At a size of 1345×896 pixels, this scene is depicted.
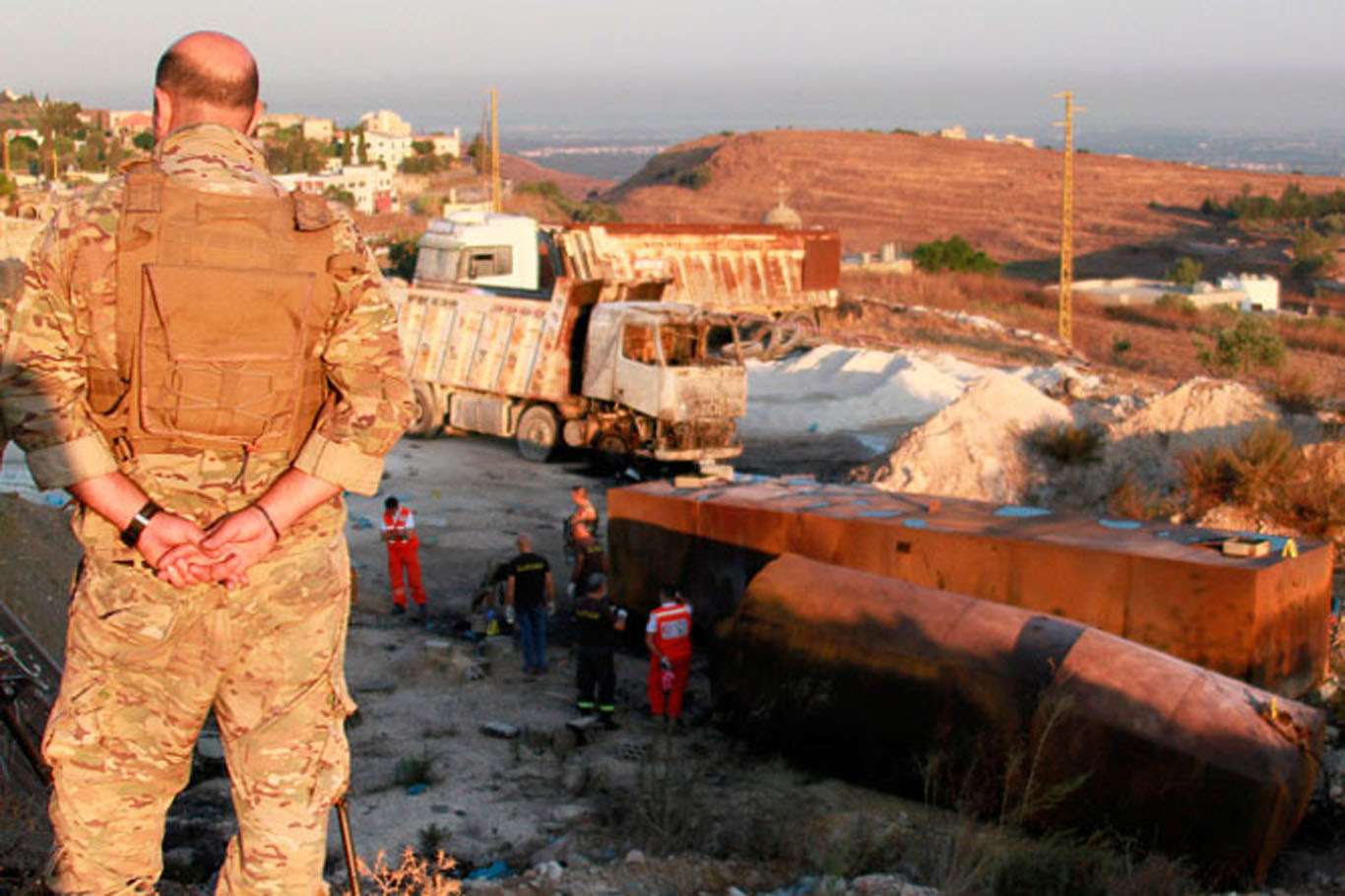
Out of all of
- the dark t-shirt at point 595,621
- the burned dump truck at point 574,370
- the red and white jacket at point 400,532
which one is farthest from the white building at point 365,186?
the dark t-shirt at point 595,621

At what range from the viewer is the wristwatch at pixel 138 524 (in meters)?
2.94

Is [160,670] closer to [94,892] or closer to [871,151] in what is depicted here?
[94,892]

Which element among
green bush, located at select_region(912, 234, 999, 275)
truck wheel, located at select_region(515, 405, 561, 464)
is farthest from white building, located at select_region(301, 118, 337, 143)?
truck wheel, located at select_region(515, 405, 561, 464)

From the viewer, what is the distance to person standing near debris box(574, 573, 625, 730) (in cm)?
962

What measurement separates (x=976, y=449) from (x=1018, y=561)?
701cm

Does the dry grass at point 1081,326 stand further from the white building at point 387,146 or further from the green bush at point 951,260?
the white building at point 387,146

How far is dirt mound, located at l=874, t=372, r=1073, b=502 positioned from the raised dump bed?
14.9 ft

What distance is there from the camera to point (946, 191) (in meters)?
98.6

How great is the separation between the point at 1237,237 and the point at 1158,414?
6664cm

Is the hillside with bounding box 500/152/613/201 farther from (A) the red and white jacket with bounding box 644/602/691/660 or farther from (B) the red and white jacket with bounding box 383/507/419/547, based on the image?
(A) the red and white jacket with bounding box 644/602/691/660

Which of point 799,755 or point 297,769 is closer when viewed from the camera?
point 297,769

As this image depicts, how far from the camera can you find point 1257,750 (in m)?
6.49

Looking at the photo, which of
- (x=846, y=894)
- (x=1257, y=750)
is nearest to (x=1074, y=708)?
(x=1257, y=750)

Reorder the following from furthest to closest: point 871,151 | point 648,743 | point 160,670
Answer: point 871,151, point 648,743, point 160,670
